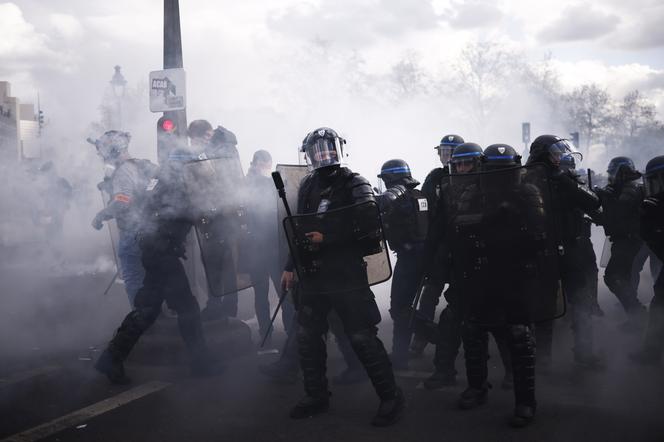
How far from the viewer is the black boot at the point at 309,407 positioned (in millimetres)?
4395

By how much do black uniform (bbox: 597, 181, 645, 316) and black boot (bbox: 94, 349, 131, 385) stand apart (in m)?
4.54

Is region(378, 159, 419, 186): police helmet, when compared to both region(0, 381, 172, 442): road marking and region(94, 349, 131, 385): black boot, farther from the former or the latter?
region(94, 349, 131, 385): black boot

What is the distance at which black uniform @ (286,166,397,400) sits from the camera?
4254mm

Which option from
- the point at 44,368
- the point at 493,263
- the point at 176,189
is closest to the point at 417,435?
the point at 493,263

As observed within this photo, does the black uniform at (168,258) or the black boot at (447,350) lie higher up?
the black uniform at (168,258)

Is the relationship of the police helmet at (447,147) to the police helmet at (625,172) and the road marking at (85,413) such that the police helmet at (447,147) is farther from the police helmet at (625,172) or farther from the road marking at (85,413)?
the road marking at (85,413)

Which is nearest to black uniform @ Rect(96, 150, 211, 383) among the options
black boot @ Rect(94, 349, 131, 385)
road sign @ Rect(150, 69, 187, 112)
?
black boot @ Rect(94, 349, 131, 385)

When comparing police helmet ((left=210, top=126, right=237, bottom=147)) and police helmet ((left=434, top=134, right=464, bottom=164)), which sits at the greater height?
police helmet ((left=210, top=126, right=237, bottom=147))

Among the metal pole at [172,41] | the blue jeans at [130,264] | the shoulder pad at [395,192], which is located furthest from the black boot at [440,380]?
the metal pole at [172,41]

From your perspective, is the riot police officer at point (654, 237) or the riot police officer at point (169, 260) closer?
the riot police officer at point (654, 237)

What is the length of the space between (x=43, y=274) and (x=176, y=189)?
7714mm

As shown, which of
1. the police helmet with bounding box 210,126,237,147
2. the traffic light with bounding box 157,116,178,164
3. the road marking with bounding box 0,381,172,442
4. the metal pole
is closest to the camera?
the road marking with bounding box 0,381,172,442

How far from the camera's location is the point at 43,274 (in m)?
12.1

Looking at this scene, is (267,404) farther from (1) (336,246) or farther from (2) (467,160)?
(2) (467,160)
